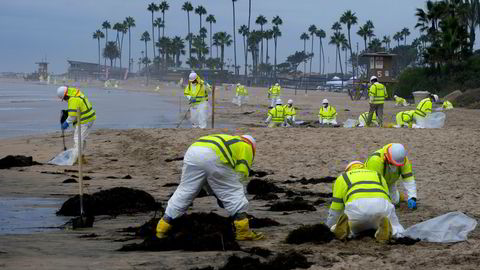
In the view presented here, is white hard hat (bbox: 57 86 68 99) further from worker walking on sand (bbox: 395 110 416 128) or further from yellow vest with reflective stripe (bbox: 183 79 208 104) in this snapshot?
worker walking on sand (bbox: 395 110 416 128)

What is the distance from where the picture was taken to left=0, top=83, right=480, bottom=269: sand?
7.65 metres

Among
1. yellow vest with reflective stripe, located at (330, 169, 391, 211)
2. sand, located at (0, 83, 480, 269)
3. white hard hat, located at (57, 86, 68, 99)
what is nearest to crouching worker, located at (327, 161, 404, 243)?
yellow vest with reflective stripe, located at (330, 169, 391, 211)

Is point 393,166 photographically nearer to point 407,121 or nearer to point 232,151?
point 232,151

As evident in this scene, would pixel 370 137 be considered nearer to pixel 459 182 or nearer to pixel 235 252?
pixel 459 182

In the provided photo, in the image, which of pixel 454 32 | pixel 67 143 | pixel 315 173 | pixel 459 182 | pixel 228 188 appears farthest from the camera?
pixel 454 32

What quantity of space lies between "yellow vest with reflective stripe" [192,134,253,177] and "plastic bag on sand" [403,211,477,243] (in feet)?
6.19

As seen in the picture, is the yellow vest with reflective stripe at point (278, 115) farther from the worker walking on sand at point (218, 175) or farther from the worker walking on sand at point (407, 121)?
the worker walking on sand at point (218, 175)

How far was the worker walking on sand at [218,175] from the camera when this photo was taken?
8578 mm

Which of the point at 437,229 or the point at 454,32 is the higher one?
the point at 454,32

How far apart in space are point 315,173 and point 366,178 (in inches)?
281

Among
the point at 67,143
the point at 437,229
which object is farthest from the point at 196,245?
the point at 67,143

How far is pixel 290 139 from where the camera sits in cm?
1962

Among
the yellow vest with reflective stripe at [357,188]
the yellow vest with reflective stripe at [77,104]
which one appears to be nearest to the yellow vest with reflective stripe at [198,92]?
the yellow vest with reflective stripe at [77,104]

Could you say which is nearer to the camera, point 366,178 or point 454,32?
point 366,178
